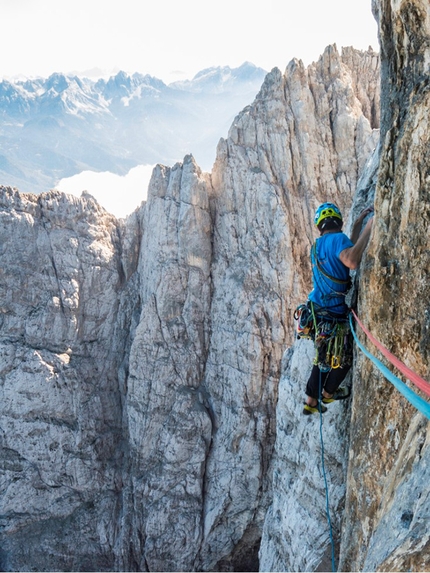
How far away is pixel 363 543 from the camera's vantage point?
5418mm

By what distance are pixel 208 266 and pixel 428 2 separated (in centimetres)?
1957

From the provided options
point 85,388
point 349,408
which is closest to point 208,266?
point 85,388

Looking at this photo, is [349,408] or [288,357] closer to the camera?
[349,408]

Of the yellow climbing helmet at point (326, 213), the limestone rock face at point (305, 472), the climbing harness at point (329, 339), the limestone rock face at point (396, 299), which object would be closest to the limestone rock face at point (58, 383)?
the limestone rock face at point (305, 472)

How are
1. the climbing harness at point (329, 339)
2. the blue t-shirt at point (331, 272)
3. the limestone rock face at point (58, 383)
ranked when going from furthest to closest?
the limestone rock face at point (58, 383) → the climbing harness at point (329, 339) → the blue t-shirt at point (331, 272)

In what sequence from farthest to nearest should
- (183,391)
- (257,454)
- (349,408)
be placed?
(183,391), (257,454), (349,408)

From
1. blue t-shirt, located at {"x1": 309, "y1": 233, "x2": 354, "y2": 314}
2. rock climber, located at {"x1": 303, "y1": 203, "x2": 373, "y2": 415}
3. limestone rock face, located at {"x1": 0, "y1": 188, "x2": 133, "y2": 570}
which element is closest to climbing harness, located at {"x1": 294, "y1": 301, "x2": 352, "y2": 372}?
rock climber, located at {"x1": 303, "y1": 203, "x2": 373, "y2": 415}

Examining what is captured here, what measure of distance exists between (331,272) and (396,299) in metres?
1.91

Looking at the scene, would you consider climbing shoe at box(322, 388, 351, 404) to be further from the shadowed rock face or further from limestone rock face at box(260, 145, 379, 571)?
the shadowed rock face

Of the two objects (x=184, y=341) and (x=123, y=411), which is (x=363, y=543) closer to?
(x=184, y=341)

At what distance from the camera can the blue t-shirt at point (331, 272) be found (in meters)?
6.80

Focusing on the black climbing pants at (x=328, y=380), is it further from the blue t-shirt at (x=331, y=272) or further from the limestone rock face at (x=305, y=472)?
the blue t-shirt at (x=331, y=272)

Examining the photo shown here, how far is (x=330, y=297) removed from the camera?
7.35m

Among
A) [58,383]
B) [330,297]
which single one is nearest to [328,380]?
[330,297]
